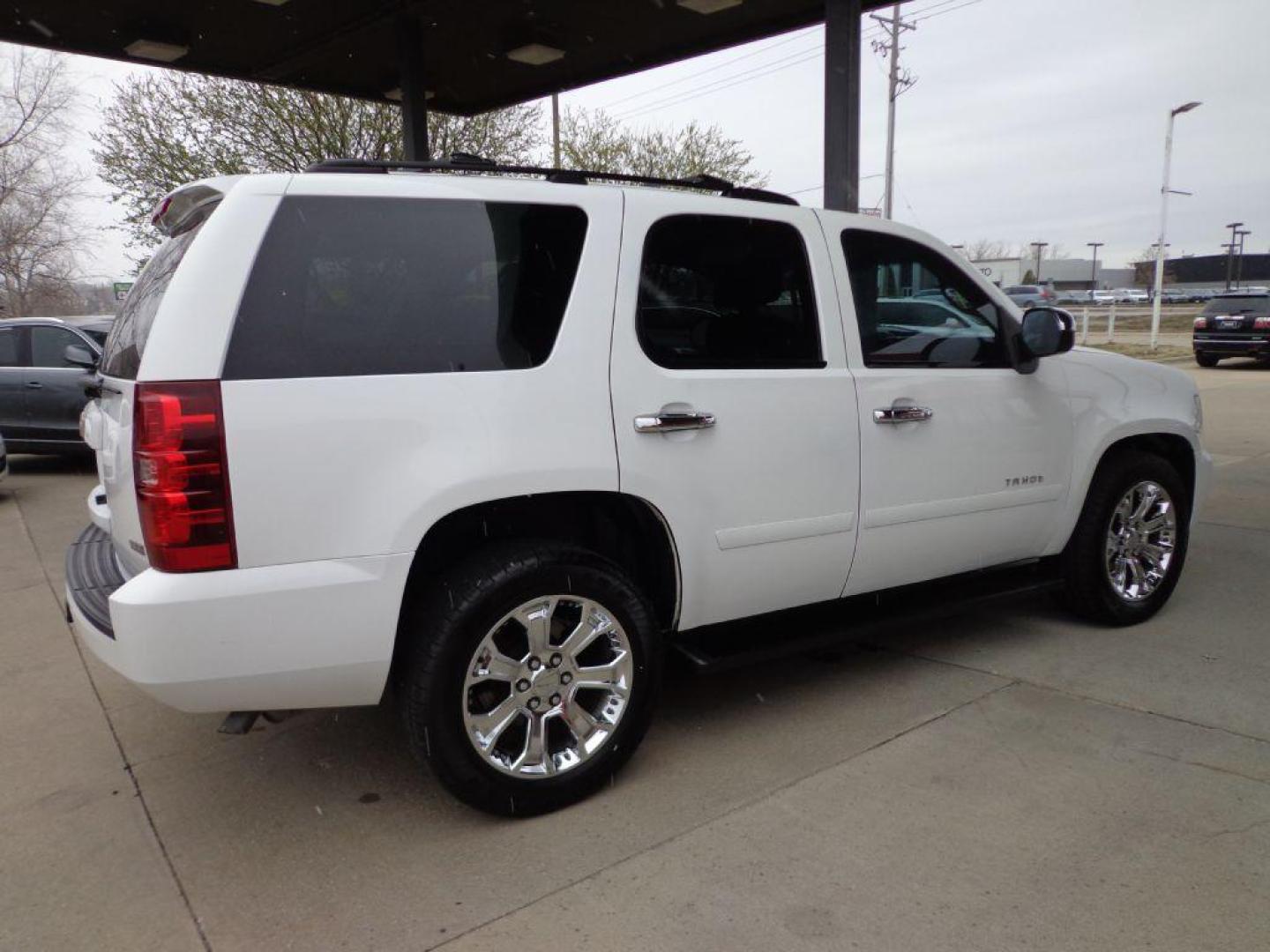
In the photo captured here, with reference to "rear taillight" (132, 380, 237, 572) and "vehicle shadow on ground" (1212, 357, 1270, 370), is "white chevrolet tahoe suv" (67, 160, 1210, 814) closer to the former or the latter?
"rear taillight" (132, 380, 237, 572)

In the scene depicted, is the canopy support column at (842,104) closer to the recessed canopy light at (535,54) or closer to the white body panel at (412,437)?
the recessed canopy light at (535,54)

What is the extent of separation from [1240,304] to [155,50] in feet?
66.5

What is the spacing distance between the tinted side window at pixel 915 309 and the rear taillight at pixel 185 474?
224cm

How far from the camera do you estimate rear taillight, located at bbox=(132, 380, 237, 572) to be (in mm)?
2248

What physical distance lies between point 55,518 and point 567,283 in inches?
269

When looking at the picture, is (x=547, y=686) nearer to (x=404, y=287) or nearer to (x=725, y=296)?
(x=404, y=287)

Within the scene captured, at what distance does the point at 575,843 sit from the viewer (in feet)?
8.77

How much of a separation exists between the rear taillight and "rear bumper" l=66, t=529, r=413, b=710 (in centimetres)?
6

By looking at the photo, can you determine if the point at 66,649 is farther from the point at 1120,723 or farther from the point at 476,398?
the point at 1120,723

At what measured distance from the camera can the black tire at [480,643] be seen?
2.55 meters

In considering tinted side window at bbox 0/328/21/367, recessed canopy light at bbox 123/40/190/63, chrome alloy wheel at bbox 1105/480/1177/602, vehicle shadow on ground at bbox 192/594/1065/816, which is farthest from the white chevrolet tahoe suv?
tinted side window at bbox 0/328/21/367

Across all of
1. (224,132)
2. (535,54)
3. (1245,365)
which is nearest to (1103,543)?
(535,54)

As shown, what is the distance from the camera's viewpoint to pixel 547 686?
9.07 feet

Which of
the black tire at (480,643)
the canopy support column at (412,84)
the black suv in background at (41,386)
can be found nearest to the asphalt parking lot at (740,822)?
the black tire at (480,643)
